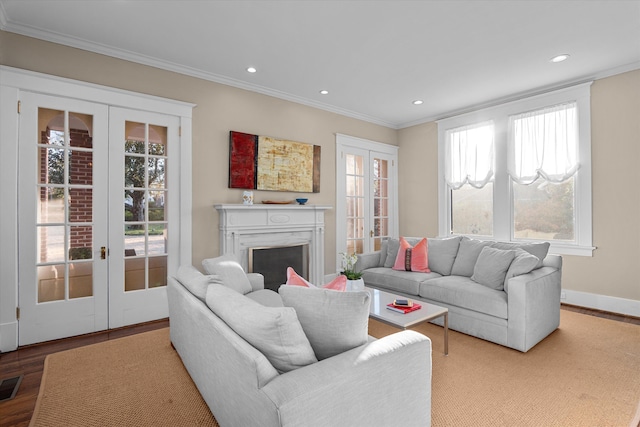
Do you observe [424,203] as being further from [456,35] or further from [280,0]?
[280,0]

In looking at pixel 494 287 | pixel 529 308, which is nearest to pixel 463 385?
pixel 529 308

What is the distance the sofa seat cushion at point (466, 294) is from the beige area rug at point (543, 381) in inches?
12.5

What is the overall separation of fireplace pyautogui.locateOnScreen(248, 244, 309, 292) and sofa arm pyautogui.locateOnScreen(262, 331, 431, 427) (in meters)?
2.92

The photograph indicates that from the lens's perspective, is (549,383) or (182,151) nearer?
(549,383)

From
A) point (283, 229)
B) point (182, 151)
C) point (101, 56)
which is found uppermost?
point (101, 56)

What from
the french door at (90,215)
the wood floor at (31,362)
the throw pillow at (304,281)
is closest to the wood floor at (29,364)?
the wood floor at (31,362)

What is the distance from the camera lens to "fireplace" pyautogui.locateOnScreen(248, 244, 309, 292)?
4.26 metres

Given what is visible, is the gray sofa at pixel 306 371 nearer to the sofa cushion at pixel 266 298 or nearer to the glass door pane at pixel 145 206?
the sofa cushion at pixel 266 298

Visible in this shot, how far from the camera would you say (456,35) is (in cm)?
306

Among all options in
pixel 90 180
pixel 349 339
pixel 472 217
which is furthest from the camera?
pixel 472 217

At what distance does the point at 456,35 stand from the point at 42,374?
4600 millimetres

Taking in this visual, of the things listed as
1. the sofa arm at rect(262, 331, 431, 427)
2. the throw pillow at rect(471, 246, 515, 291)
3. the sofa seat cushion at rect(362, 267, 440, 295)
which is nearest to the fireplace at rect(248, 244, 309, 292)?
the sofa seat cushion at rect(362, 267, 440, 295)

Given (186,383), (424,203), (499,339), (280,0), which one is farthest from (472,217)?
(186,383)

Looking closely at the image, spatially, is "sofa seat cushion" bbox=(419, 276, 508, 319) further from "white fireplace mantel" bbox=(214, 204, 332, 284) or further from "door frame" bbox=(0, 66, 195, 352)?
"door frame" bbox=(0, 66, 195, 352)
